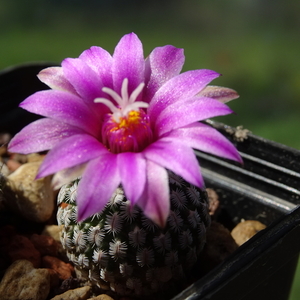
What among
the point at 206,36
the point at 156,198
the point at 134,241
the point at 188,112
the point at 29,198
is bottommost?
the point at 206,36

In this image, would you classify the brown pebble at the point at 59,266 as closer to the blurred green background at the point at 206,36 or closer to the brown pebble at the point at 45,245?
the brown pebble at the point at 45,245

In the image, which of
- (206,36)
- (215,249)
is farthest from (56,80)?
(206,36)

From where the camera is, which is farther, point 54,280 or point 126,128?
point 54,280

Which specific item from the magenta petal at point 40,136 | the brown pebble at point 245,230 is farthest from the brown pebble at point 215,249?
the magenta petal at point 40,136

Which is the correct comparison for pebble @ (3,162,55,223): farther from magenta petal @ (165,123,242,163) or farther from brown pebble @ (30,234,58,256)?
magenta petal @ (165,123,242,163)

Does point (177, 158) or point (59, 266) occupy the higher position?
point (177, 158)

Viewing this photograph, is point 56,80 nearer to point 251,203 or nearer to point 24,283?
point 24,283

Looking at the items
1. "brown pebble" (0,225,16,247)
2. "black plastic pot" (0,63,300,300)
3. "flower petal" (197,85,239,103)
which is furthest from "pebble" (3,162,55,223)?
"flower petal" (197,85,239,103)

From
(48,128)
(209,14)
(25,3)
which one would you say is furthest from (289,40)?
(48,128)
